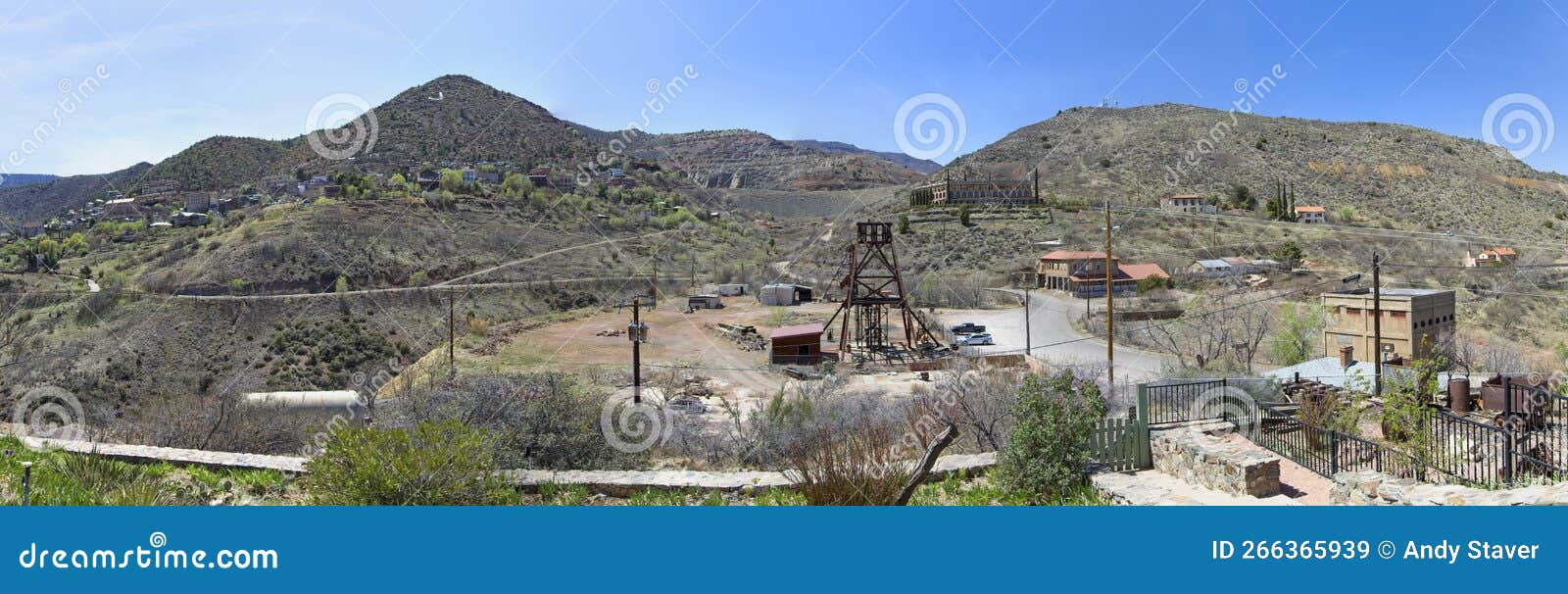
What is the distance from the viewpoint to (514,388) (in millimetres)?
11344

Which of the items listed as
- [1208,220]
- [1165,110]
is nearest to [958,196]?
[1208,220]

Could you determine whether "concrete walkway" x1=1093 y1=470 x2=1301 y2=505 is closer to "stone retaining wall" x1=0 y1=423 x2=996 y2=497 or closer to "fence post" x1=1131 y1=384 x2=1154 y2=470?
"fence post" x1=1131 y1=384 x2=1154 y2=470

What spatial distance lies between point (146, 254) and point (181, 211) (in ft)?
42.9

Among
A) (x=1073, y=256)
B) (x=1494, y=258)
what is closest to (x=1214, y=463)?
(x=1073, y=256)

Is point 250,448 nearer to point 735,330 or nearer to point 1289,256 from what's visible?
point 735,330

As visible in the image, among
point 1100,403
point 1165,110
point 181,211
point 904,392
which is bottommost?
point 904,392

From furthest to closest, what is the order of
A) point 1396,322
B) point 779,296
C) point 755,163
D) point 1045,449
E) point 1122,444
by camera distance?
point 755,163, point 779,296, point 1396,322, point 1122,444, point 1045,449

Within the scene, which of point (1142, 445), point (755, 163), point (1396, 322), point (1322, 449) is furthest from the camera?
point (755, 163)

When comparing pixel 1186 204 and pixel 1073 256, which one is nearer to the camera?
pixel 1073 256

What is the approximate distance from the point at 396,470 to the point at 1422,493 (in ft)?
22.5

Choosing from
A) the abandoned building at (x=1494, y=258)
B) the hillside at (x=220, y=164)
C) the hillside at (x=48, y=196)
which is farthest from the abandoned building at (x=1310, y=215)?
the hillside at (x=48, y=196)

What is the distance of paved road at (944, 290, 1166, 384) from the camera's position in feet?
76.8

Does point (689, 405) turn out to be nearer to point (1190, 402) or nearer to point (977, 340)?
point (1190, 402)

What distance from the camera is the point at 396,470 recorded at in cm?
508
